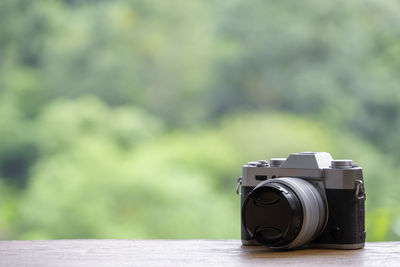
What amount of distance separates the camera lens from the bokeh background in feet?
8.48

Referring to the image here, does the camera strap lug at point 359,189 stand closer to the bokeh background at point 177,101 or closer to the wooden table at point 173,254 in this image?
the wooden table at point 173,254

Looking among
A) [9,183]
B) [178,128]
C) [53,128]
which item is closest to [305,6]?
[178,128]

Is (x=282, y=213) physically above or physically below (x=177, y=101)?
below

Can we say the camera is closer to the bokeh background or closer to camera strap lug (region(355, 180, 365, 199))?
camera strap lug (region(355, 180, 365, 199))

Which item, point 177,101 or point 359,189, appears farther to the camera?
point 177,101

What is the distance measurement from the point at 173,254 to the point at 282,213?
0.16 meters

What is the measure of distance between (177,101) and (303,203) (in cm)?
319

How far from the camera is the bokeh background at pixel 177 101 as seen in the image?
11.8 ft

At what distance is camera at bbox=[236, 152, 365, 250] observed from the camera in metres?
0.84

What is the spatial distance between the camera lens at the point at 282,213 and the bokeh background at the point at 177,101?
2.58m

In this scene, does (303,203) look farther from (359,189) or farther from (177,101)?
(177,101)

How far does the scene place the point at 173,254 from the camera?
32.9 inches

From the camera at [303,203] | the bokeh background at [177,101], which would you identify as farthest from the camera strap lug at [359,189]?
the bokeh background at [177,101]

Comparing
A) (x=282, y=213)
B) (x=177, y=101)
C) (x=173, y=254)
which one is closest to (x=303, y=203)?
(x=282, y=213)
